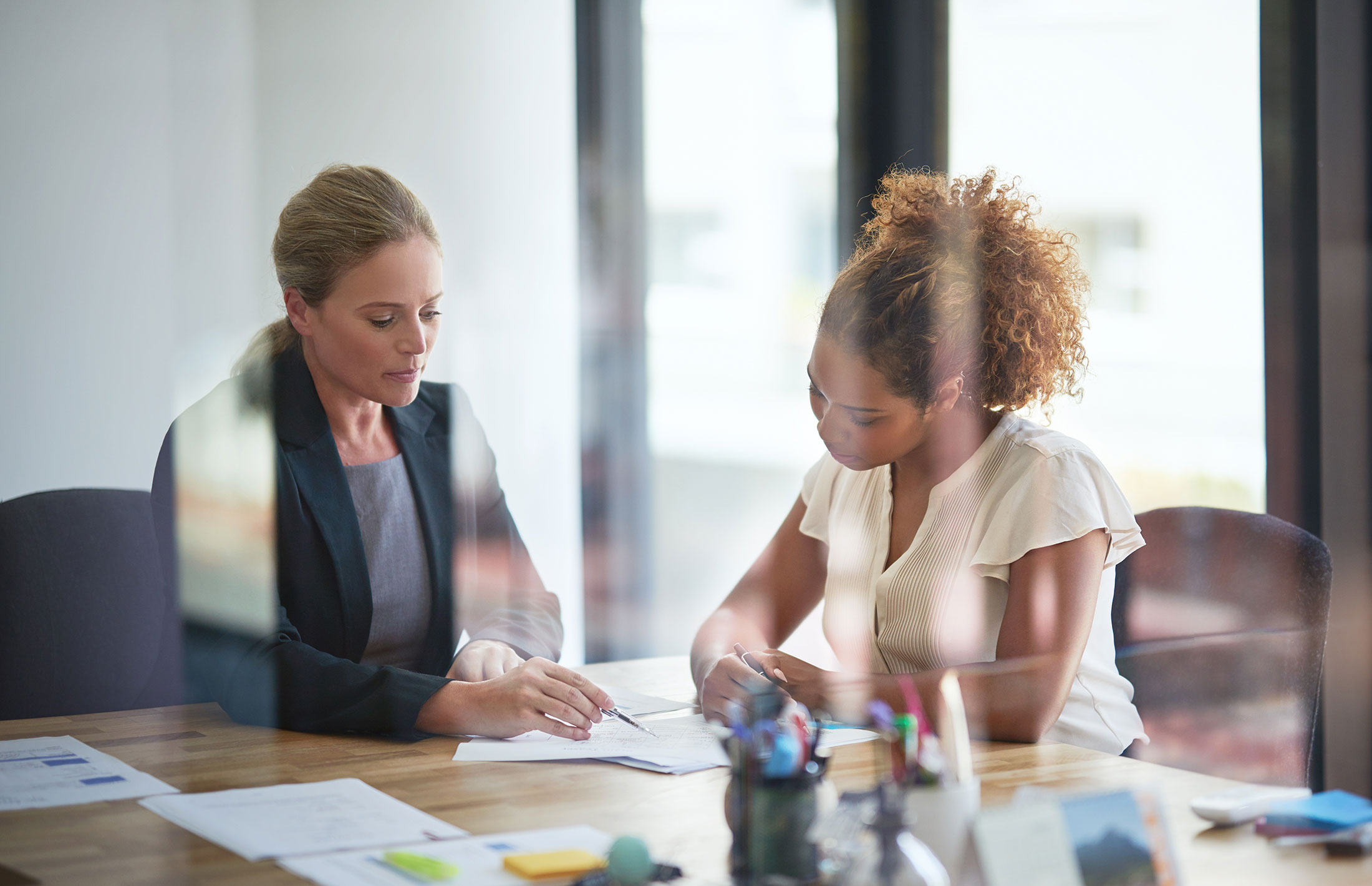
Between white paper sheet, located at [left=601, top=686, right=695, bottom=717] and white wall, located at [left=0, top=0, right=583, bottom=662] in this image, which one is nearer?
white paper sheet, located at [left=601, top=686, right=695, bottom=717]

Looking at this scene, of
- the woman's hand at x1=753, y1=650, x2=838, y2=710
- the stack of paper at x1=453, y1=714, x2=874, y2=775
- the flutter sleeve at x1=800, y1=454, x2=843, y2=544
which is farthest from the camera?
the flutter sleeve at x1=800, y1=454, x2=843, y2=544

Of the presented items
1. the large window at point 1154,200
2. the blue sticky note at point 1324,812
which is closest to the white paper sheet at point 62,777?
the blue sticky note at point 1324,812

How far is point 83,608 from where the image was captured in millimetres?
1968

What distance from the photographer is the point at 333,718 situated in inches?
56.7

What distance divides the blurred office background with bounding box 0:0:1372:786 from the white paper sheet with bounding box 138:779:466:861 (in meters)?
1.02

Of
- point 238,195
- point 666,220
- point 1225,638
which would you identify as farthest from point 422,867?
point 666,220

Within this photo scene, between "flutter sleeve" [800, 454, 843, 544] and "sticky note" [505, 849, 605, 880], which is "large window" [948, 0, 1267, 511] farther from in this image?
"sticky note" [505, 849, 605, 880]

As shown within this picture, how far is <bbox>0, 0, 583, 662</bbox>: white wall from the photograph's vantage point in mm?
2365

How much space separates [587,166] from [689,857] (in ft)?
7.04

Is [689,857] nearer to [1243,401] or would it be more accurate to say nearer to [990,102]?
[1243,401]

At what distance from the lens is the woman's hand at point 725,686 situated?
4.88ft

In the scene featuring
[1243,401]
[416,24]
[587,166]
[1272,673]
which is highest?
[416,24]

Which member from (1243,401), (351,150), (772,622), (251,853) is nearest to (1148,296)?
(1243,401)

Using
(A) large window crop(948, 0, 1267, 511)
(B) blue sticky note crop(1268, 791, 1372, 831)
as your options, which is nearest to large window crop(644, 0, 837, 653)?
(A) large window crop(948, 0, 1267, 511)
